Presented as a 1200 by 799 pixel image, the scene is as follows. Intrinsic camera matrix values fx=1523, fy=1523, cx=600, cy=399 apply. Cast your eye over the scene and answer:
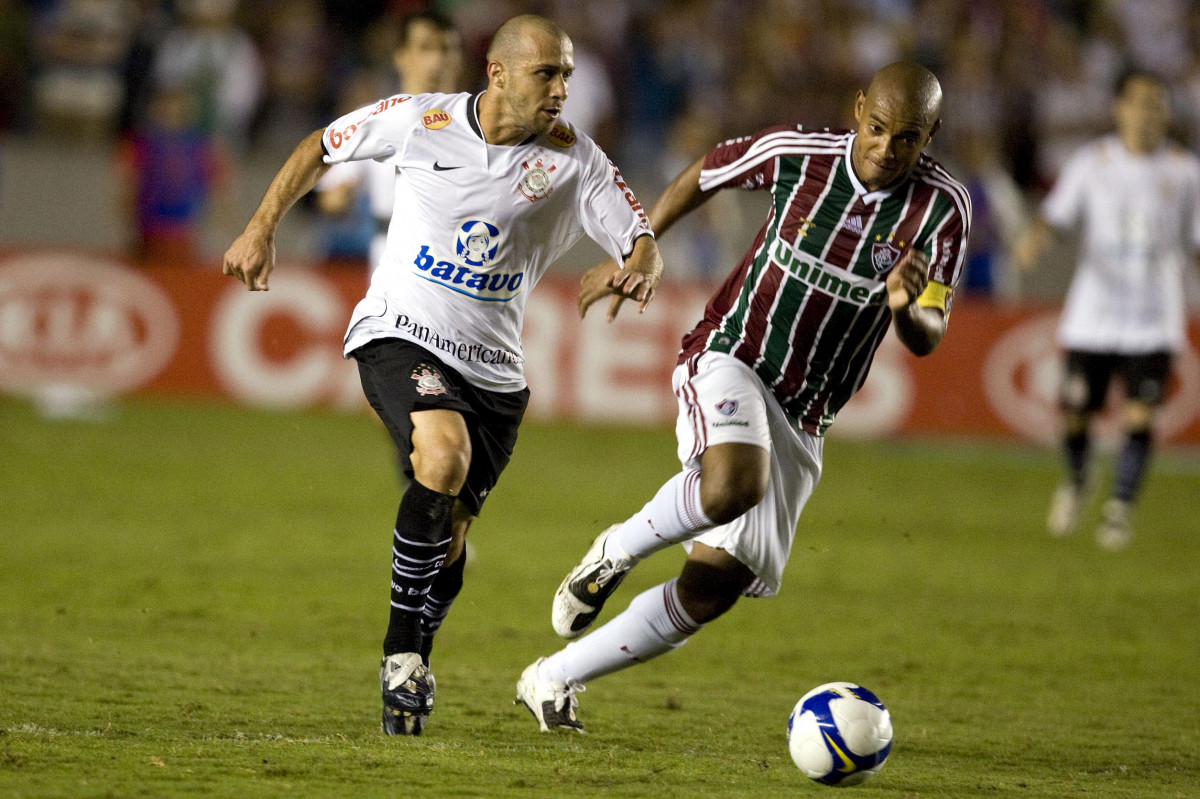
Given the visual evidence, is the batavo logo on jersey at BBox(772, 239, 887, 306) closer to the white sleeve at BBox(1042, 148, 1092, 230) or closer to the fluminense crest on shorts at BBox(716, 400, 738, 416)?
the fluminense crest on shorts at BBox(716, 400, 738, 416)

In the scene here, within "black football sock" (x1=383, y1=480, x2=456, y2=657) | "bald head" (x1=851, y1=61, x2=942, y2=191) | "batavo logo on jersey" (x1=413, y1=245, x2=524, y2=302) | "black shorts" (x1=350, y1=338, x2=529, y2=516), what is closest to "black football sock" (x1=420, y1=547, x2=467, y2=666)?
"black shorts" (x1=350, y1=338, x2=529, y2=516)

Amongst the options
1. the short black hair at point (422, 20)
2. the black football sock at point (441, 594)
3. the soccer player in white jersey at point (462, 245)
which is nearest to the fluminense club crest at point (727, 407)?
the soccer player in white jersey at point (462, 245)

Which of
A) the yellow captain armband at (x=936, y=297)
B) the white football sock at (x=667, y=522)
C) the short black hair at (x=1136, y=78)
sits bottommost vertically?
the white football sock at (x=667, y=522)

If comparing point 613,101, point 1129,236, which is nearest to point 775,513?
point 1129,236

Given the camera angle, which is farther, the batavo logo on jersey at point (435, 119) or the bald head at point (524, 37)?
the batavo logo on jersey at point (435, 119)

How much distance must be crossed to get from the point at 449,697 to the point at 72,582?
102 inches

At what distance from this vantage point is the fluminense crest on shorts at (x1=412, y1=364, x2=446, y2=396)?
4.79 m

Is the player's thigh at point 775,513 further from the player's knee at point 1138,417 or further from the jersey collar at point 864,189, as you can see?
the player's knee at point 1138,417

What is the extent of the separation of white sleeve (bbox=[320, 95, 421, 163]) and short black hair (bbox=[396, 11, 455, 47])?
8.19ft

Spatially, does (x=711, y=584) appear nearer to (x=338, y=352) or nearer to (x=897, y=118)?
(x=897, y=118)

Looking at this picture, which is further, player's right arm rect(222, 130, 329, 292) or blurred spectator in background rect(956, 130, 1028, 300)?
blurred spectator in background rect(956, 130, 1028, 300)

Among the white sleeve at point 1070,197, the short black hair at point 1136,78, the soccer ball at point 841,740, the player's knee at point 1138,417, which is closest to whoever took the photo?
the soccer ball at point 841,740

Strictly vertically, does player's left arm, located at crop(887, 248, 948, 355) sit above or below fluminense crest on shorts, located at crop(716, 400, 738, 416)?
above

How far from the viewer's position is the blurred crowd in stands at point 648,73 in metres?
14.5
